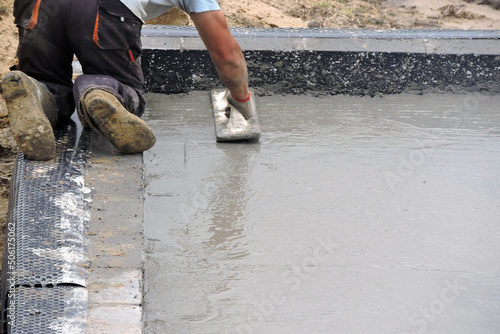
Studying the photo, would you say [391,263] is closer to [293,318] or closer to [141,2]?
[293,318]

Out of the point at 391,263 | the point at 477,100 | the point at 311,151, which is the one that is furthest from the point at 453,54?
the point at 391,263

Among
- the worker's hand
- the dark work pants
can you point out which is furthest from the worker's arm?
the dark work pants

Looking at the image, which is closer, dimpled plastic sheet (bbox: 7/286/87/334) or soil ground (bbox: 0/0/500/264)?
dimpled plastic sheet (bbox: 7/286/87/334)

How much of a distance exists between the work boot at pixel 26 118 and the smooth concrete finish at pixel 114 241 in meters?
0.23

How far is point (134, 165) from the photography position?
2.62 metres

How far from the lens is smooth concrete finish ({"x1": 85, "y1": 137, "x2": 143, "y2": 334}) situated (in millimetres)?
1872

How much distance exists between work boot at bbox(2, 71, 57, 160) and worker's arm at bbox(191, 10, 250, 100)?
2.57ft

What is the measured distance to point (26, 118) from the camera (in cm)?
235

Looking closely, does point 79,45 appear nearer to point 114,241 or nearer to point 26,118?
point 26,118

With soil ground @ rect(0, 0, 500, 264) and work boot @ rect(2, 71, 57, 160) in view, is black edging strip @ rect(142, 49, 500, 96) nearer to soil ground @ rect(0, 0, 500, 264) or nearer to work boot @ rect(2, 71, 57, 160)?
work boot @ rect(2, 71, 57, 160)

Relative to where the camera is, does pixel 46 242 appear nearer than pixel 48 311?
No

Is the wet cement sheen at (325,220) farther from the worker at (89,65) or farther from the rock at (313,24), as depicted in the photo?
the rock at (313,24)

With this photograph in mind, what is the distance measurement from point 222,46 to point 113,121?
614mm

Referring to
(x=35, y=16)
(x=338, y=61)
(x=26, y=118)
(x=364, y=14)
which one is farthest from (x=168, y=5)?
(x=364, y=14)
